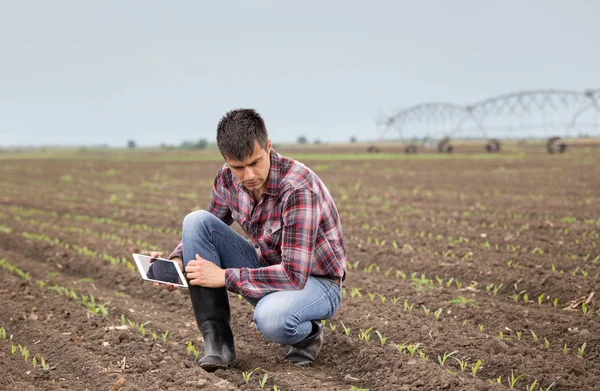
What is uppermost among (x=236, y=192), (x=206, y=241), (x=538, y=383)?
(x=236, y=192)

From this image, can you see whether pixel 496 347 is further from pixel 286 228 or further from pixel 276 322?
pixel 286 228

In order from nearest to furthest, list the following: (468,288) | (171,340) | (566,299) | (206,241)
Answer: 1. (206,241)
2. (171,340)
3. (566,299)
4. (468,288)

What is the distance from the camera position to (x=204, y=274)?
12.3 ft

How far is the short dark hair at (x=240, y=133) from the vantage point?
137 inches

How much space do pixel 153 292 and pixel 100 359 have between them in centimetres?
211

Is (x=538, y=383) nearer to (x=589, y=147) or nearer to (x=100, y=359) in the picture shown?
(x=100, y=359)

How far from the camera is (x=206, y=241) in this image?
3.94 m

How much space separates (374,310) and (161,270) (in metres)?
2.00

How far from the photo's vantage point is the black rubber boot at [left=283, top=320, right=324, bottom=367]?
4.07 m

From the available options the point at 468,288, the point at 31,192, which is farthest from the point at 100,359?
the point at 31,192

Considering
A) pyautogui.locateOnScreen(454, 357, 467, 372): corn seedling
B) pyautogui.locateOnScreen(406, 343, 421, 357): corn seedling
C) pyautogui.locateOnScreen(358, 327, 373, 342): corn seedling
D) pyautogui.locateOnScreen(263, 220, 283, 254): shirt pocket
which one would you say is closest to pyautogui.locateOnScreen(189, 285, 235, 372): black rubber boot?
pyautogui.locateOnScreen(263, 220, 283, 254): shirt pocket

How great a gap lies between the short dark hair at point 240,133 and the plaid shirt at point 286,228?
24 cm

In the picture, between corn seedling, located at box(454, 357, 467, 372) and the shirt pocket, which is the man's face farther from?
corn seedling, located at box(454, 357, 467, 372)

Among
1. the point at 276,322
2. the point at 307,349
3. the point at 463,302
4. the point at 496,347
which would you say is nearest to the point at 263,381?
the point at 276,322
